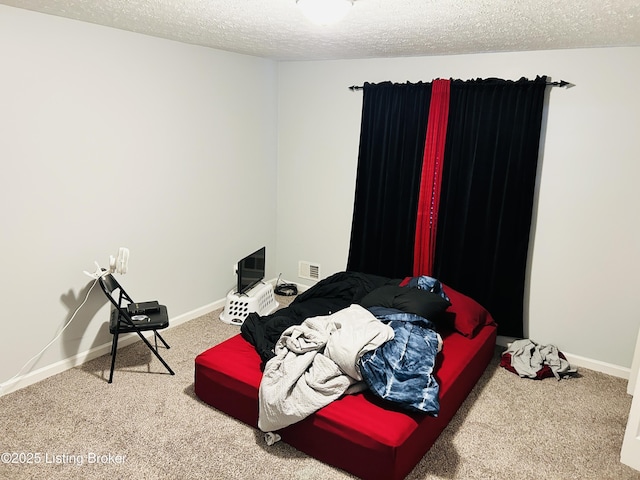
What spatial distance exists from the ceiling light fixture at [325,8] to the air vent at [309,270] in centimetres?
284

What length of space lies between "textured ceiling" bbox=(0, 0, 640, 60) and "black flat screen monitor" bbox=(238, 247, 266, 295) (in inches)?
69.3

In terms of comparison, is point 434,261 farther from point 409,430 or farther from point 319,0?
point 319,0

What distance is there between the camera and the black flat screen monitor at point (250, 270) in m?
4.16

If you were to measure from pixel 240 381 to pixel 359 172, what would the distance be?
223 cm

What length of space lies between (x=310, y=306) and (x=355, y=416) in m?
1.27

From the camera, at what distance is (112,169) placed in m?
3.39

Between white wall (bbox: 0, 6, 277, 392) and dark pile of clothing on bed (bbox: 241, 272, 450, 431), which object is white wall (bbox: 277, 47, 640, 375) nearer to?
dark pile of clothing on bed (bbox: 241, 272, 450, 431)

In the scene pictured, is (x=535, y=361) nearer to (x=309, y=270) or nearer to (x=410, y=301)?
(x=410, y=301)

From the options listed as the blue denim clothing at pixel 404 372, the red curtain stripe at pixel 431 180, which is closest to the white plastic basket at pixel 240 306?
the red curtain stripe at pixel 431 180

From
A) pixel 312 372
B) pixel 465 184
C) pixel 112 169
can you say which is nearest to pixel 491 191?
pixel 465 184

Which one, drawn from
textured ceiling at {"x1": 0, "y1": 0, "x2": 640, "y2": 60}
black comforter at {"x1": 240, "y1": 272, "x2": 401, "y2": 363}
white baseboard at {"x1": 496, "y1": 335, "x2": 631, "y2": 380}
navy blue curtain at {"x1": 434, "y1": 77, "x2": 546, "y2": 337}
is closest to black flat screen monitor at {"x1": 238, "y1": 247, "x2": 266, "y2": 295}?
black comforter at {"x1": 240, "y1": 272, "x2": 401, "y2": 363}

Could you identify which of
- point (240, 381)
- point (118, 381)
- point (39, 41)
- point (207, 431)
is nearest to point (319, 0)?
point (39, 41)

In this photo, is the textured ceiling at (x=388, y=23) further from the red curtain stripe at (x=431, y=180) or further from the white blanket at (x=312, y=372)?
the white blanket at (x=312, y=372)

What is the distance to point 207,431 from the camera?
8.99ft
